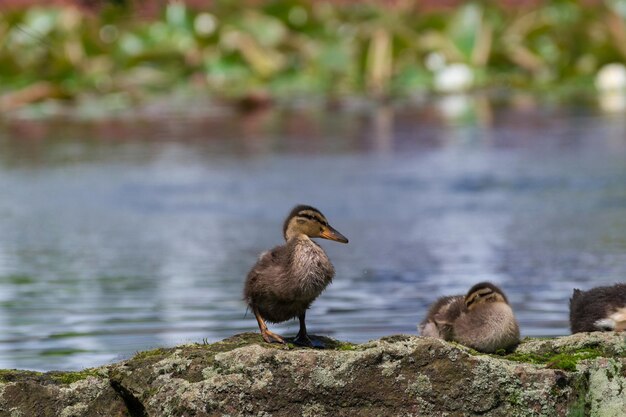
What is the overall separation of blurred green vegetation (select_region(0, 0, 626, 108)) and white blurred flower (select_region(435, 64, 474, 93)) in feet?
0.25

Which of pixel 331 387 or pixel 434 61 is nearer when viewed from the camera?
pixel 331 387

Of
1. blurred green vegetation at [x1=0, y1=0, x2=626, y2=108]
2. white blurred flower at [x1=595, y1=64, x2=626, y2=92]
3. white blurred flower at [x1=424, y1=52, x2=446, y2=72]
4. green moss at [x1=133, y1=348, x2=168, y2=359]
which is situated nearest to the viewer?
green moss at [x1=133, y1=348, x2=168, y2=359]

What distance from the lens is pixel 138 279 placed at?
34.9ft

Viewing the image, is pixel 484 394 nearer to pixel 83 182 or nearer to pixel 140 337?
pixel 140 337

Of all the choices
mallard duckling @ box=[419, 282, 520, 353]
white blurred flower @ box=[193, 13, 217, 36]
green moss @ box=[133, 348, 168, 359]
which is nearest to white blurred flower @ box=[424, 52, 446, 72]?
white blurred flower @ box=[193, 13, 217, 36]

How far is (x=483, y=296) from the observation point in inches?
256

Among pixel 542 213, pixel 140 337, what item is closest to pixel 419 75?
pixel 542 213

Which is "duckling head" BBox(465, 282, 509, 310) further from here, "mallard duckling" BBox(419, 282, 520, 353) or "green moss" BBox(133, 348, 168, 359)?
"green moss" BBox(133, 348, 168, 359)

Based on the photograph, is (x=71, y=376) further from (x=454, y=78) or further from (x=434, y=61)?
(x=434, y=61)

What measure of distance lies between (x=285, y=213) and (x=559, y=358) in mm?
8371

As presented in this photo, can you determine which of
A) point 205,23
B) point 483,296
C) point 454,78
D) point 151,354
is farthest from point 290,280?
point 205,23

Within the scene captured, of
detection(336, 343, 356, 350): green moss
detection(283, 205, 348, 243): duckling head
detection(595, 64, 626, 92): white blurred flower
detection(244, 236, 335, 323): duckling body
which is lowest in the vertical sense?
detection(336, 343, 356, 350): green moss

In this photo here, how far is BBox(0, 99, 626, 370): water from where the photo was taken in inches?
350

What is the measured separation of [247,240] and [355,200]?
2.40 m
